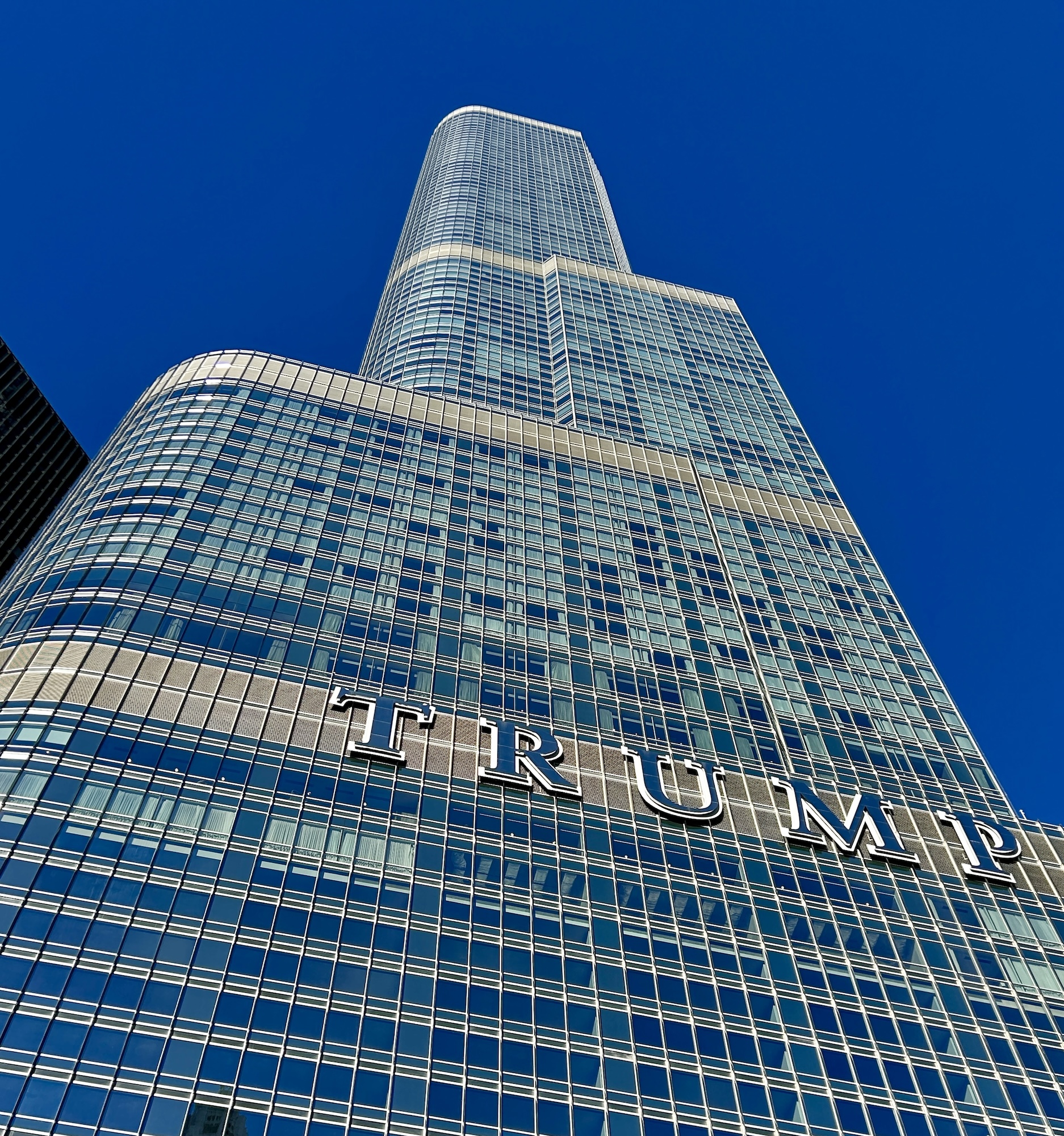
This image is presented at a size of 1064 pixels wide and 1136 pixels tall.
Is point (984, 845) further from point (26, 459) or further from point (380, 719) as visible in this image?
point (26, 459)

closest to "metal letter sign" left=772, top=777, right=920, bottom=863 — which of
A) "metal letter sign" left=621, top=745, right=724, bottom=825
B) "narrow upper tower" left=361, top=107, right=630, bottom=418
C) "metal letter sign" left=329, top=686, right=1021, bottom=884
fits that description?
"metal letter sign" left=329, top=686, right=1021, bottom=884

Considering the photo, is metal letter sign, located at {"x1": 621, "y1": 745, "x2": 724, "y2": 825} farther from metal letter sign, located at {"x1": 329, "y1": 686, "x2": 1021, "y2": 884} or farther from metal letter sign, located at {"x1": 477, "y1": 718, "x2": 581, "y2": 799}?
metal letter sign, located at {"x1": 477, "y1": 718, "x2": 581, "y2": 799}

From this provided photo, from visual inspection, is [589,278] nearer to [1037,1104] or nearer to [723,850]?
[723,850]

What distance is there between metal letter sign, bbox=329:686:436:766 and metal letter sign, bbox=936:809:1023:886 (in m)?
29.8

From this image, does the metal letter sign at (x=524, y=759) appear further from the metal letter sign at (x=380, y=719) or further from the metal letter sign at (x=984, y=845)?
the metal letter sign at (x=984, y=845)

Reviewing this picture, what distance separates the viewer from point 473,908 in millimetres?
45969

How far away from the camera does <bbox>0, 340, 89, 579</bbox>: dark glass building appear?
140875 millimetres

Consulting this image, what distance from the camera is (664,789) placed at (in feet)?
183

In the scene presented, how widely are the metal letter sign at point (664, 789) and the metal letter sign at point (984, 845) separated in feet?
44.9

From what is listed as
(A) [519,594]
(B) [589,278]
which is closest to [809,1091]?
(A) [519,594]

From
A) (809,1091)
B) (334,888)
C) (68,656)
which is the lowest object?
(809,1091)

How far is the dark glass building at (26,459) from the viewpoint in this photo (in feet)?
462

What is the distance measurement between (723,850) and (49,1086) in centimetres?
3195

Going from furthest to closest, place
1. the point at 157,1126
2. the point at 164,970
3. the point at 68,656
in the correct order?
the point at 68,656 < the point at 164,970 < the point at 157,1126
